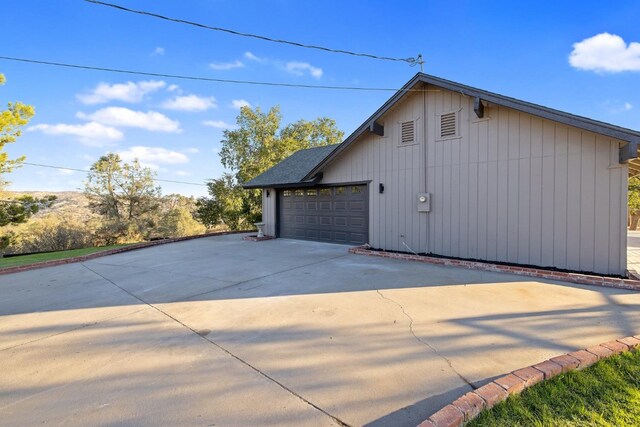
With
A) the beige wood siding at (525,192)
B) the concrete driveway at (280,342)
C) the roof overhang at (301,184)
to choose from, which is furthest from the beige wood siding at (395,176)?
the concrete driveway at (280,342)

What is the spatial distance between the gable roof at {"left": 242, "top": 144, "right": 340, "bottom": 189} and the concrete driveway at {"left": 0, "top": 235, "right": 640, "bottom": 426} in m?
6.17

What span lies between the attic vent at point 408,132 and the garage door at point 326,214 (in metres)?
1.96

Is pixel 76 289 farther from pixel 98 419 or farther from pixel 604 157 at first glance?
pixel 604 157

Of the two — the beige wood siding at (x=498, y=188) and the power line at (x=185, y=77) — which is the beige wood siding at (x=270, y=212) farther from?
the beige wood siding at (x=498, y=188)

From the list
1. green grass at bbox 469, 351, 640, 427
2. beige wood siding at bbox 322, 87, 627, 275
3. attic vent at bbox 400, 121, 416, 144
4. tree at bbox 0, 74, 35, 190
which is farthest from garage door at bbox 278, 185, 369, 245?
tree at bbox 0, 74, 35, 190

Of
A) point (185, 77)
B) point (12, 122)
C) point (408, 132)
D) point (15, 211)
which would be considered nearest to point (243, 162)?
point (12, 122)

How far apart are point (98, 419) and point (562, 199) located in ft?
25.6

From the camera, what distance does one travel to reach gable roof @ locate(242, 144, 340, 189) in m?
11.8

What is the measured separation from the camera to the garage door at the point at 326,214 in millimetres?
10016

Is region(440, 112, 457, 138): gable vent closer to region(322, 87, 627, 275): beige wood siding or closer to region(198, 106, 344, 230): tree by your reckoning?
region(322, 87, 627, 275): beige wood siding

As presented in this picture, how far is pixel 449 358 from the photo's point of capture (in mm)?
2785

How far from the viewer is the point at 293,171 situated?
1287 centimetres

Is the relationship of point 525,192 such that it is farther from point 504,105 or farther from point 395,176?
point 395,176

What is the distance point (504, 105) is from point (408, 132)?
8.24 feet
